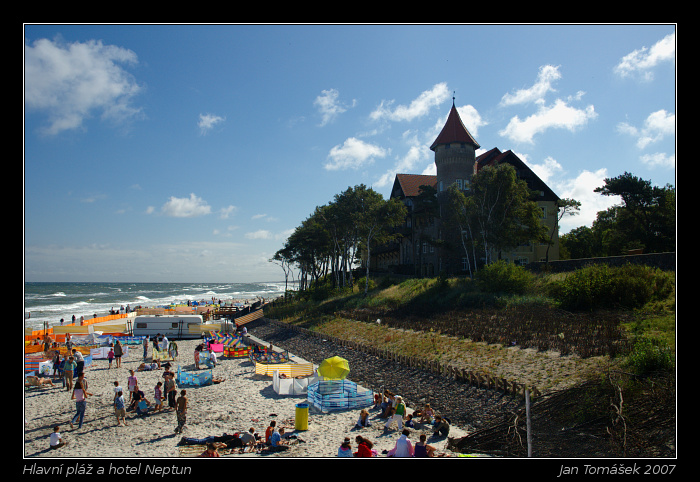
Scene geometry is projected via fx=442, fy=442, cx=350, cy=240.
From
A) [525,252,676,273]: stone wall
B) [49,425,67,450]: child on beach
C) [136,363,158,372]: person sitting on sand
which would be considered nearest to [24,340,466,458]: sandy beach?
[49,425,67,450]: child on beach

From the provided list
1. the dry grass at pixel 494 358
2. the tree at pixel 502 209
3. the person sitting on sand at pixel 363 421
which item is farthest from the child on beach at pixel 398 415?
the tree at pixel 502 209

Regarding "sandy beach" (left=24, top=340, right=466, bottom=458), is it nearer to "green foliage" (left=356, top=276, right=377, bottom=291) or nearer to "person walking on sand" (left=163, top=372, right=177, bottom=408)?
"person walking on sand" (left=163, top=372, right=177, bottom=408)

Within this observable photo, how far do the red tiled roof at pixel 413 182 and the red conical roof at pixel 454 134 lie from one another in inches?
399

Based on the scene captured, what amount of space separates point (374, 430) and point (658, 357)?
842cm

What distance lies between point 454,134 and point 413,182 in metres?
14.4

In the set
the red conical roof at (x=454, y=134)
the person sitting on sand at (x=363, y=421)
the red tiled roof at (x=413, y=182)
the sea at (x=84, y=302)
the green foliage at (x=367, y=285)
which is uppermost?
the red conical roof at (x=454, y=134)

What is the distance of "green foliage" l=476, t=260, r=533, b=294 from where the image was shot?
31.1 m

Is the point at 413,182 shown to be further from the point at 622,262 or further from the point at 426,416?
the point at 426,416

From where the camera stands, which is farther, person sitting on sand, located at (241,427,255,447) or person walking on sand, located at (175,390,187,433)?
person walking on sand, located at (175,390,187,433)

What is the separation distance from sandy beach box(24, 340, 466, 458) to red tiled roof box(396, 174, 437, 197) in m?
42.1

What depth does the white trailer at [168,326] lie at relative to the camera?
38906 mm

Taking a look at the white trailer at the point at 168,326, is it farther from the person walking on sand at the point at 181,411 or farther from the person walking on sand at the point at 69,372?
the person walking on sand at the point at 181,411

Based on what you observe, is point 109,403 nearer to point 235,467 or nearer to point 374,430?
point 374,430

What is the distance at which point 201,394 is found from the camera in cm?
1909
